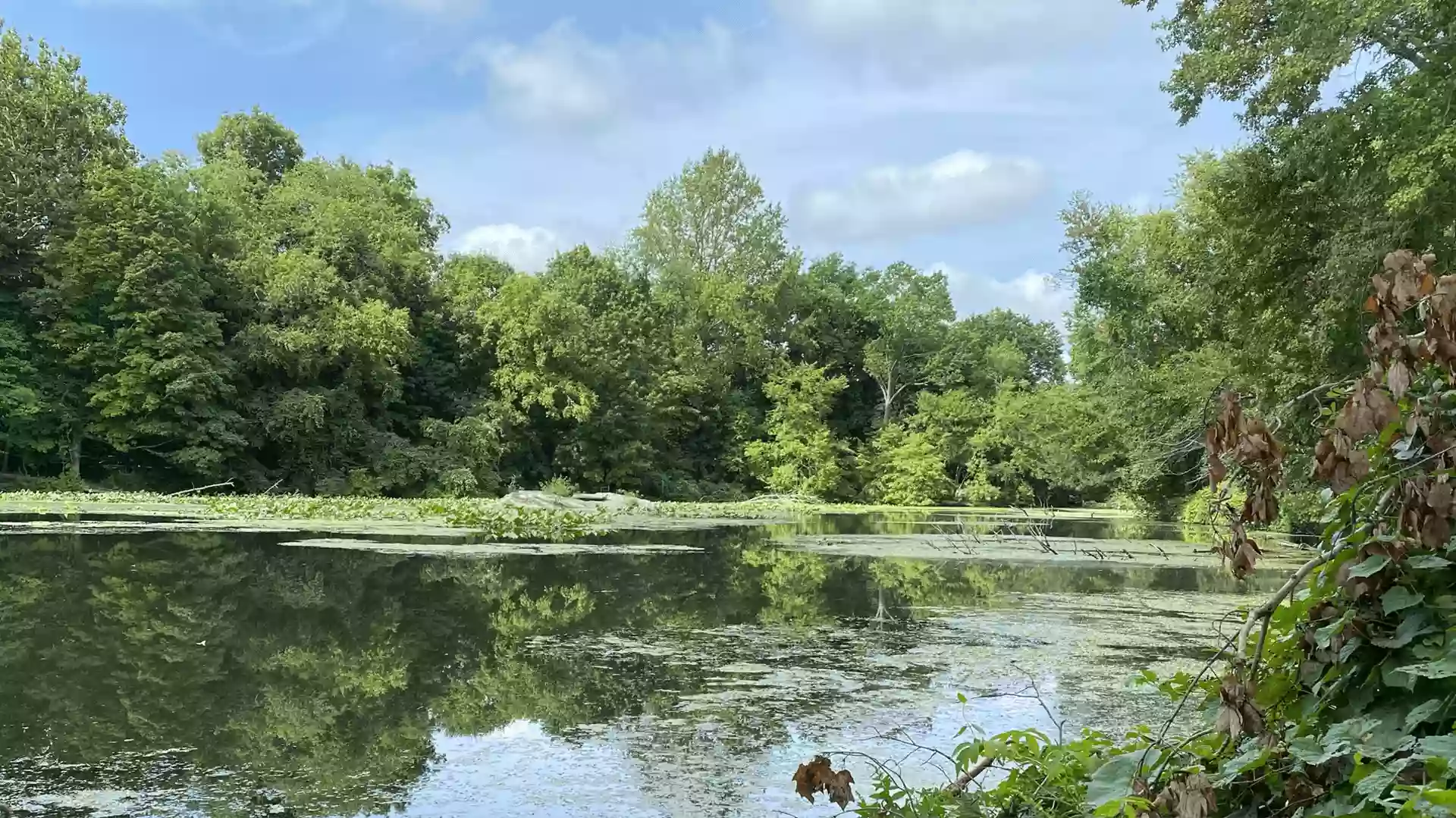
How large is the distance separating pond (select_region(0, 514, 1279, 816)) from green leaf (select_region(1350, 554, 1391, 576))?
8.11 ft

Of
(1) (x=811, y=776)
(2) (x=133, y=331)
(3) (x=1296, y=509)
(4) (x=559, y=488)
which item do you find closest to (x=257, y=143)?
(2) (x=133, y=331)

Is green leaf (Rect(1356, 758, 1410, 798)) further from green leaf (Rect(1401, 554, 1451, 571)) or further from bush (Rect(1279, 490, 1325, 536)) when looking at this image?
bush (Rect(1279, 490, 1325, 536))

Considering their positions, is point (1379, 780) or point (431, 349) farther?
point (431, 349)

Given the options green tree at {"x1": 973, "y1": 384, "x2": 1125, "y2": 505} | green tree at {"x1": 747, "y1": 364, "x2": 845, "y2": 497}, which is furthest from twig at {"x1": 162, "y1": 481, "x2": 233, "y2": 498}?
green tree at {"x1": 973, "y1": 384, "x2": 1125, "y2": 505}

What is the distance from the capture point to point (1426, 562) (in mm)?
1562

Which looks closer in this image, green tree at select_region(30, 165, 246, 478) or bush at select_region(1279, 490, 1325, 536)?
bush at select_region(1279, 490, 1325, 536)

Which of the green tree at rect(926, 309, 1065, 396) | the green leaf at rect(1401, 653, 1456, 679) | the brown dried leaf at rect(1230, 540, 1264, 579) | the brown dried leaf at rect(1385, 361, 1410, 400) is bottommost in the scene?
the green leaf at rect(1401, 653, 1456, 679)

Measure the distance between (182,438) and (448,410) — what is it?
26.3 feet

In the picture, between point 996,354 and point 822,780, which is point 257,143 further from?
point 822,780

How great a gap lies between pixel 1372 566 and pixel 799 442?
36996mm

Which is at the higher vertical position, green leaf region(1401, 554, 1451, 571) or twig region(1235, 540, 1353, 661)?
green leaf region(1401, 554, 1451, 571)

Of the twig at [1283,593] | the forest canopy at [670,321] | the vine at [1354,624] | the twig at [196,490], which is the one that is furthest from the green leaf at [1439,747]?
the twig at [196,490]

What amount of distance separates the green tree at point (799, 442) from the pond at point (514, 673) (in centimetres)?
2619

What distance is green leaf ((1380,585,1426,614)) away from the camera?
1.56 m
